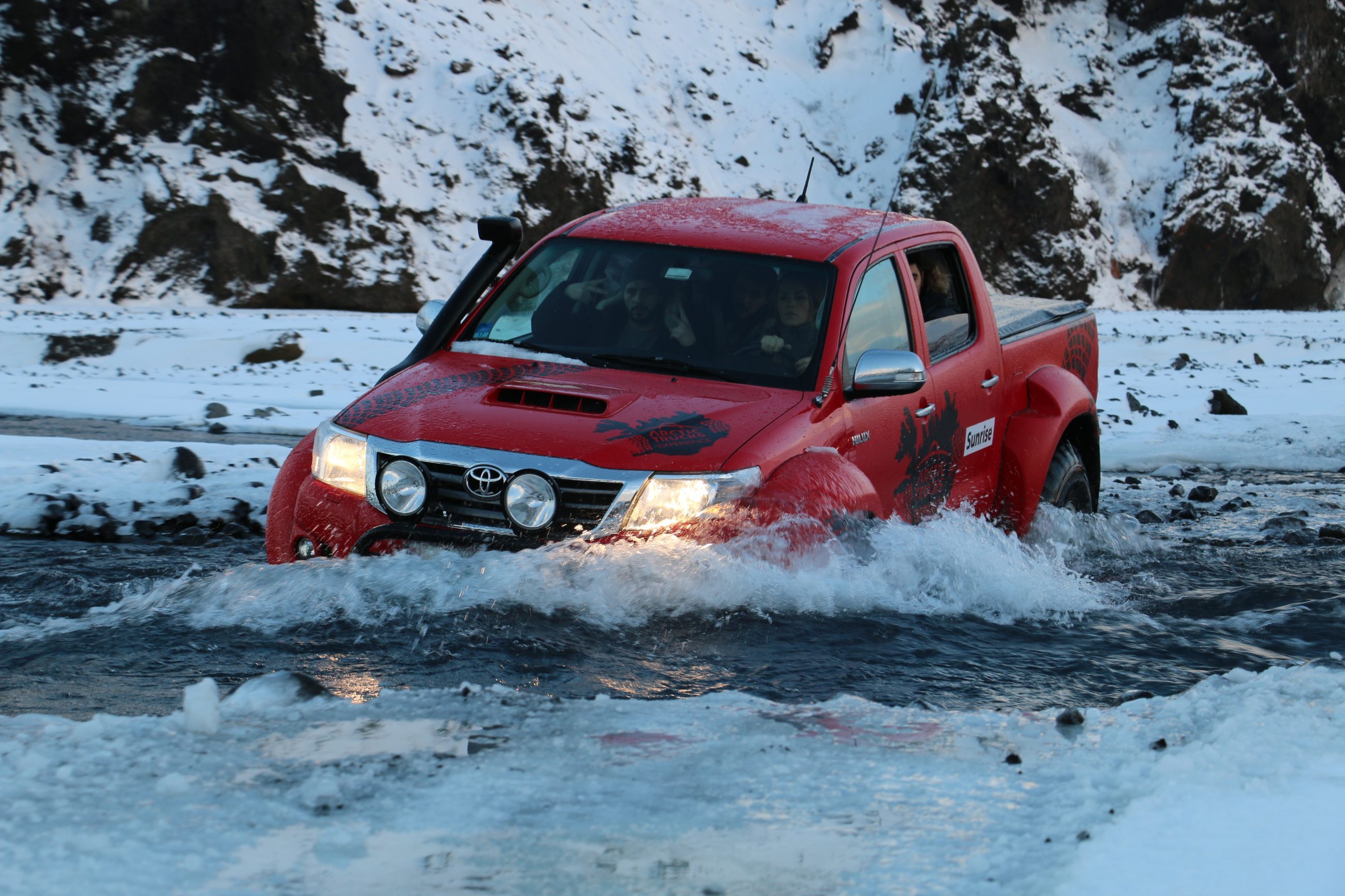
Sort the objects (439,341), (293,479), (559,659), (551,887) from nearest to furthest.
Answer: (551,887)
(559,659)
(293,479)
(439,341)

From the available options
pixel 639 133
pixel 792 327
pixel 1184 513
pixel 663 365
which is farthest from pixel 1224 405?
pixel 639 133

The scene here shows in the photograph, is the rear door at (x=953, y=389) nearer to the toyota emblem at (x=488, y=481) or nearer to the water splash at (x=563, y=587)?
the water splash at (x=563, y=587)

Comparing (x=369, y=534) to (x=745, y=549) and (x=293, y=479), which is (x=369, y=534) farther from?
(x=745, y=549)

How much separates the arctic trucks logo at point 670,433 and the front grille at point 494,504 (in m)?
0.18

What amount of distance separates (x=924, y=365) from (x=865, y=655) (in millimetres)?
1600

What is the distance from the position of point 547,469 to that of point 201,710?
1260 mm

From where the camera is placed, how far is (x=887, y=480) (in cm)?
511

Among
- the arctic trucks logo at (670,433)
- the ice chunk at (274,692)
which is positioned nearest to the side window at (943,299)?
the arctic trucks logo at (670,433)

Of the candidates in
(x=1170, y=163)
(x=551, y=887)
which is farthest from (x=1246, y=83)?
(x=551, y=887)

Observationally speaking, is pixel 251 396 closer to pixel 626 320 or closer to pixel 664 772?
pixel 626 320

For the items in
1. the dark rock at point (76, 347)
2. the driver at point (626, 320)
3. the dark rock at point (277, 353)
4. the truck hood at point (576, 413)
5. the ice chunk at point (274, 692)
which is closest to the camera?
the ice chunk at point (274, 692)

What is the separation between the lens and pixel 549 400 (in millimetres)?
4535

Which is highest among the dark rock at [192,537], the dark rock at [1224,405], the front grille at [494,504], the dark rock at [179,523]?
the front grille at [494,504]

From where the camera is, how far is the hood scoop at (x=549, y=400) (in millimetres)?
4484
